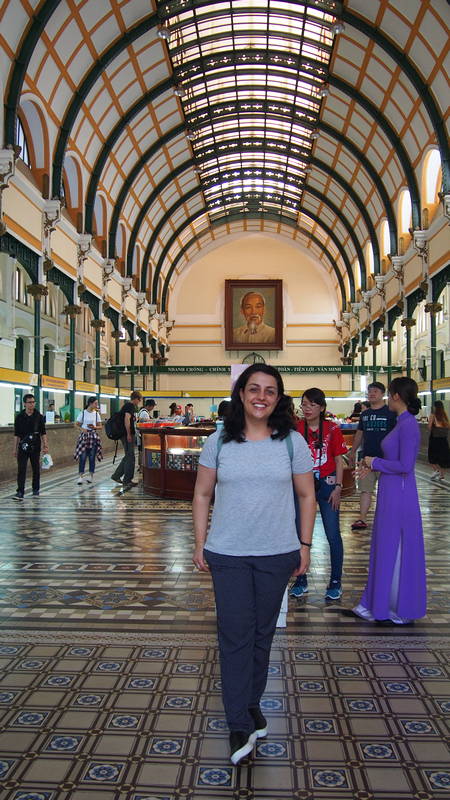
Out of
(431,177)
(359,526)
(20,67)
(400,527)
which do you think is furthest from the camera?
(431,177)

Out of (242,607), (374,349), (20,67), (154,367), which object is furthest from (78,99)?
(154,367)

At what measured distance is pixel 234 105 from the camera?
1009 inches

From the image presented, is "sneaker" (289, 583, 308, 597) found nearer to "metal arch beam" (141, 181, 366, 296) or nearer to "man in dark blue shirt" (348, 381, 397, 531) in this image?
"man in dark blue shirt" (348, 381, 397, 531)

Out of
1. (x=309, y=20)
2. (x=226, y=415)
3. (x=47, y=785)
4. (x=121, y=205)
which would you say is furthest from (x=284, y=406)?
(x=121, y=205)

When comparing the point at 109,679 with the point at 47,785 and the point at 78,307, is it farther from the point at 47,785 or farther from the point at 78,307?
the point at 78,307

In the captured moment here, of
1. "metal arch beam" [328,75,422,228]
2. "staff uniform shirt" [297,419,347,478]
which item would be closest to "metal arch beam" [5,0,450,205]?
"metal arch beam" [328,75,422,228]

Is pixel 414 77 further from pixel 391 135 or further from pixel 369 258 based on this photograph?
pixel 369 258

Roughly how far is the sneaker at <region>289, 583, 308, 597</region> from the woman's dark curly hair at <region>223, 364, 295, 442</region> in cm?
255

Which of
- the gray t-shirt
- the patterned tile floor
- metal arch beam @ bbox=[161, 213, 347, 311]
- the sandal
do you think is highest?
metal arch beam @ bbox=[161, 213, 347, 311]

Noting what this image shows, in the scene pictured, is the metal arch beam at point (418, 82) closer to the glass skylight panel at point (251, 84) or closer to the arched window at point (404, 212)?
the glass skylight panel at point (251, 84)

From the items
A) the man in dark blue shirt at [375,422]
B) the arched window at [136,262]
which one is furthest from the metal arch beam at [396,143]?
the man in dark blue shirt at [375,422]

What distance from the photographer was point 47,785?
2348 millimetres

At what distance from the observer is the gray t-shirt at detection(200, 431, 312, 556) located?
246 cm

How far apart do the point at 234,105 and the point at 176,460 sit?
19879 mm
